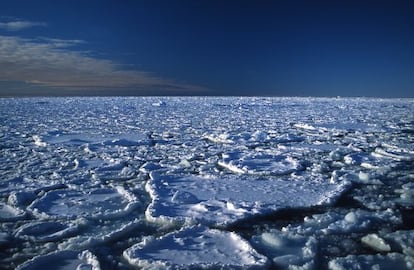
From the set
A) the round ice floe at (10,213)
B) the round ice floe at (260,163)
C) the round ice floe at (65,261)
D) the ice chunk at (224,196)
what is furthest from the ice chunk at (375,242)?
the round ice floe at (10,213)

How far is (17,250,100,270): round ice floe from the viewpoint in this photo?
2.49 meters

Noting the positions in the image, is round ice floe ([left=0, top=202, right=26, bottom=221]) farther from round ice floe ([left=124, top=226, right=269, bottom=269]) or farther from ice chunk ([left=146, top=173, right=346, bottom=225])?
round ice floe ([left=124, top=226, right=269, bottom=269])

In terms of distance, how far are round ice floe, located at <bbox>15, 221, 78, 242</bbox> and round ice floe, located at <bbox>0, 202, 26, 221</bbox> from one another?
1.04ft

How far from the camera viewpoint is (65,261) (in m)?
2.60

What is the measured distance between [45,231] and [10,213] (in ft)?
2.30

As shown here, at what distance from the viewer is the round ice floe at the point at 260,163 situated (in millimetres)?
5289

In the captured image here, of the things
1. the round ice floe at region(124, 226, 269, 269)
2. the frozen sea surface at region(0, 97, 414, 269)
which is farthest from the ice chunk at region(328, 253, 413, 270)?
the round ice floe at region(124, 226, 269, 269)

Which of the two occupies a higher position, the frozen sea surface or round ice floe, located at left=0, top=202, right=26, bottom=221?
the frozen sea surface

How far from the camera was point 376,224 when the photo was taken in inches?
126

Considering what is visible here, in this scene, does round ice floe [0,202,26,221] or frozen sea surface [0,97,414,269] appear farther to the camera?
round ice floe [0,202,26,221]

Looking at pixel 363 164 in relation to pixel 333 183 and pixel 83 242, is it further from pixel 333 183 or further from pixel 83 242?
pixel 83 242

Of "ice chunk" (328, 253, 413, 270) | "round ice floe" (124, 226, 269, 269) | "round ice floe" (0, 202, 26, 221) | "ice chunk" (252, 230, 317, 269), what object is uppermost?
"ice chunk" (328, 253, 413, 270)

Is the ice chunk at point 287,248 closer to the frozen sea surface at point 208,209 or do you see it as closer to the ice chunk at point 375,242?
the frozen sea surface at point 208,209

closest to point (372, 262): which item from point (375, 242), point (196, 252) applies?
point (375, 242)
